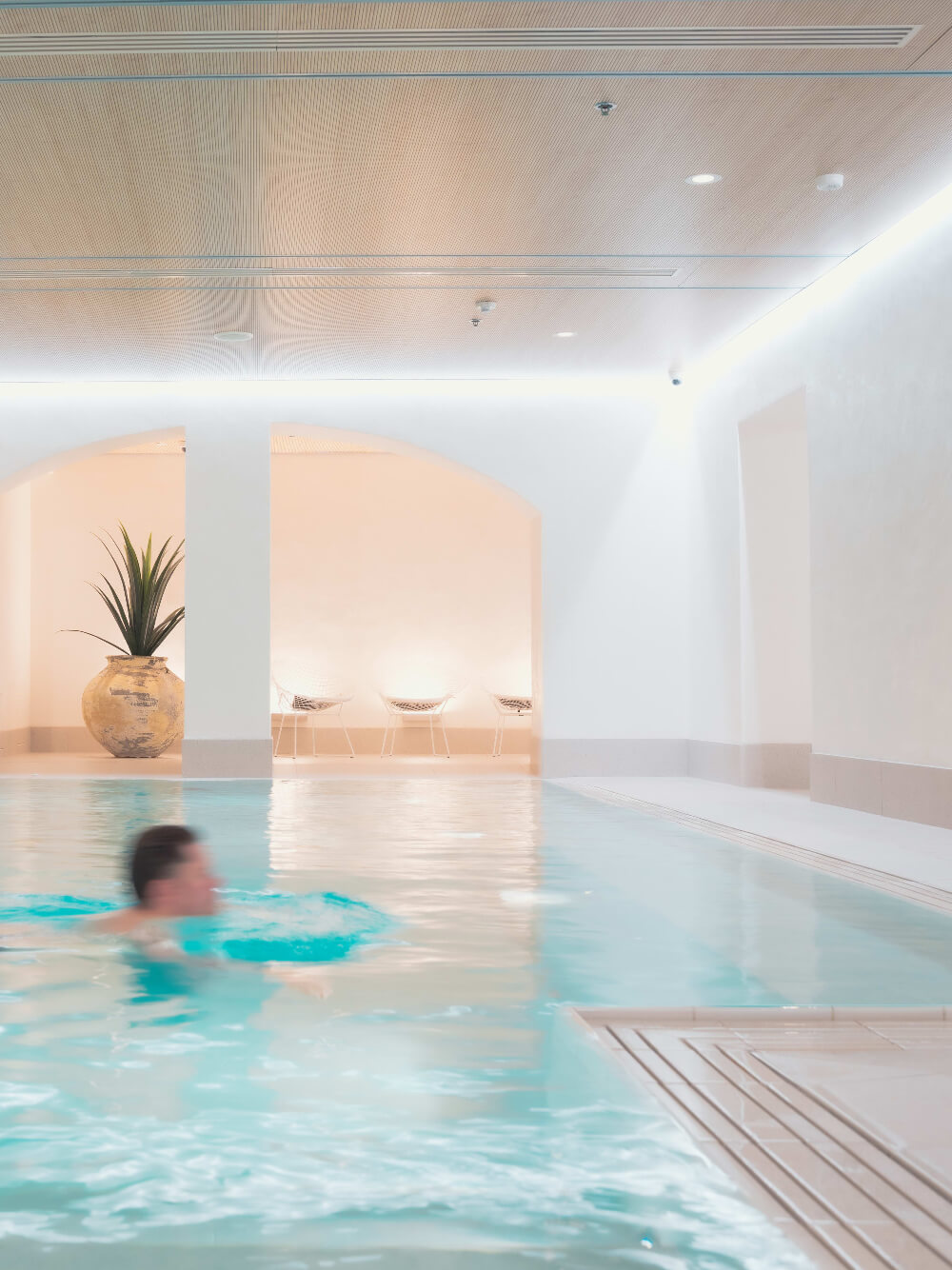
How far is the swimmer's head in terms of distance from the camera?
13.9 ft

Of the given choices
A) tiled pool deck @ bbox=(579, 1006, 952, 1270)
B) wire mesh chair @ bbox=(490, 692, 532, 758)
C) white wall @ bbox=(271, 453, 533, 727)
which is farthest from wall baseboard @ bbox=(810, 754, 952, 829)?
white wall @ bbox=(271, 453, 533, 727)

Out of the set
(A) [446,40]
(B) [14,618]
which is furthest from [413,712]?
(A) [446,40]

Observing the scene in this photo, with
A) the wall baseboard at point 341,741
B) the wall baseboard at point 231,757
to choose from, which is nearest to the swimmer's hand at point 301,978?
the wall baseboard at point 231,757

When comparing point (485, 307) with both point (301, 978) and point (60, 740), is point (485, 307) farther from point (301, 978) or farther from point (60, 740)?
point (60, 740)

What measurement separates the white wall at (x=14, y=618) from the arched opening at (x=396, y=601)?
2.73 metres

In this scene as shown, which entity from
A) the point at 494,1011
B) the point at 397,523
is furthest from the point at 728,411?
the point at 494,1011

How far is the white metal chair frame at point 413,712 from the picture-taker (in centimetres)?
1368

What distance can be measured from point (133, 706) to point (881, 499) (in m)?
7.60

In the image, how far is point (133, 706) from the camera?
40.4 ft

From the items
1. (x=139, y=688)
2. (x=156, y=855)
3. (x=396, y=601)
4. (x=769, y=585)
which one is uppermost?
(x=396, y=601)

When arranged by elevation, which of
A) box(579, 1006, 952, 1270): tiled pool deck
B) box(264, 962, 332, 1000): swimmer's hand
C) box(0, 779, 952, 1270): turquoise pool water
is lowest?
box(264, 962, 332, 1000): swimmer's hand

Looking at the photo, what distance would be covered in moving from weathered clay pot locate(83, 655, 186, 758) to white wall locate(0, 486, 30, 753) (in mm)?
1513

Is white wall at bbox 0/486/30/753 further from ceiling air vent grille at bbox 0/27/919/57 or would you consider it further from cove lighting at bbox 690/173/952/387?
ceiling air vent grille at bbox 0/27/919/57

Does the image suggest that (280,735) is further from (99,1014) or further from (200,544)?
(99,1014)
